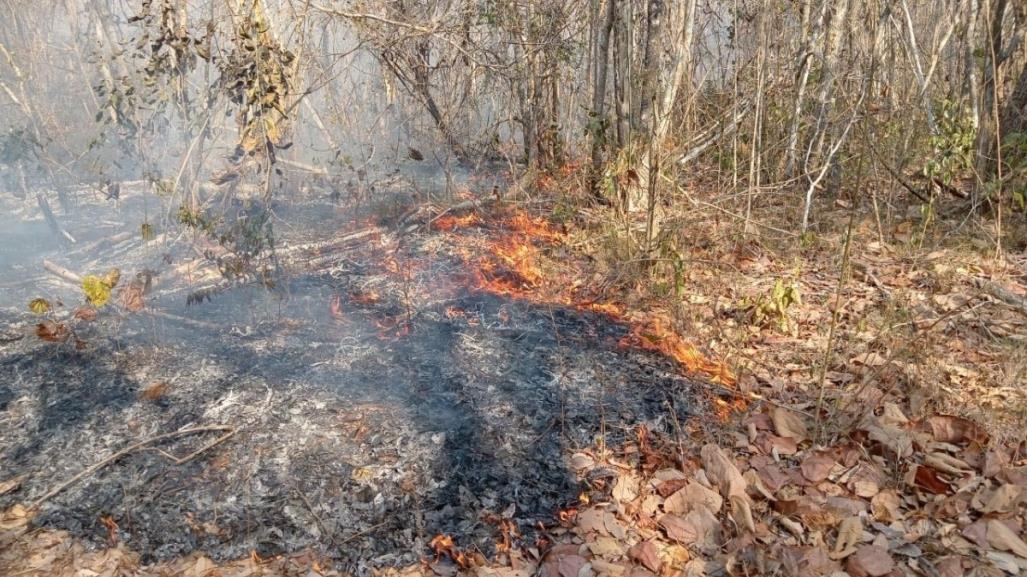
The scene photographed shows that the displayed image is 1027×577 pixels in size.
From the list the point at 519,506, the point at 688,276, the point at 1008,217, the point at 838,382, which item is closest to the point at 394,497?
the point at 519,506

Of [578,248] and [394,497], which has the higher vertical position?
[578,248]

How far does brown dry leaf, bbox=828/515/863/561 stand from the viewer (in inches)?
83.7

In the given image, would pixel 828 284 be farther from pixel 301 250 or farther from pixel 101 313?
pixel 101 313

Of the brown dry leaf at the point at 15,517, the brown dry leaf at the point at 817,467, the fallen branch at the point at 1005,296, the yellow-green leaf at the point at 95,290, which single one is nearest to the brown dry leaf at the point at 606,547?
the brown dry leaf at the point at 817,467

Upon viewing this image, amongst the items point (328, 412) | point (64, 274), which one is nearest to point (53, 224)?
point (64, 274)

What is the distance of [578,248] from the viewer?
499 cm

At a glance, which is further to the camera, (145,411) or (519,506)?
(145,411)

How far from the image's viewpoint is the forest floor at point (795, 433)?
2.21 meters

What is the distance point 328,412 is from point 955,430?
9.45 feet

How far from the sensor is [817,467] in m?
2.57

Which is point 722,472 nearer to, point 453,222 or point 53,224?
point 453,222

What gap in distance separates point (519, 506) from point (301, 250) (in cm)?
365

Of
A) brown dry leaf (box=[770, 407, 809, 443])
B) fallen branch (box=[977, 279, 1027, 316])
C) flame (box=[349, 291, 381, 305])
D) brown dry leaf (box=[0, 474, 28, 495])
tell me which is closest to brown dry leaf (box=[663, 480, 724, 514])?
brown dry leaf (box=[770, 407, 809, 443])

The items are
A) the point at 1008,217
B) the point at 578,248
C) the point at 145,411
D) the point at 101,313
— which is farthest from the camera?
the point at 578,248
